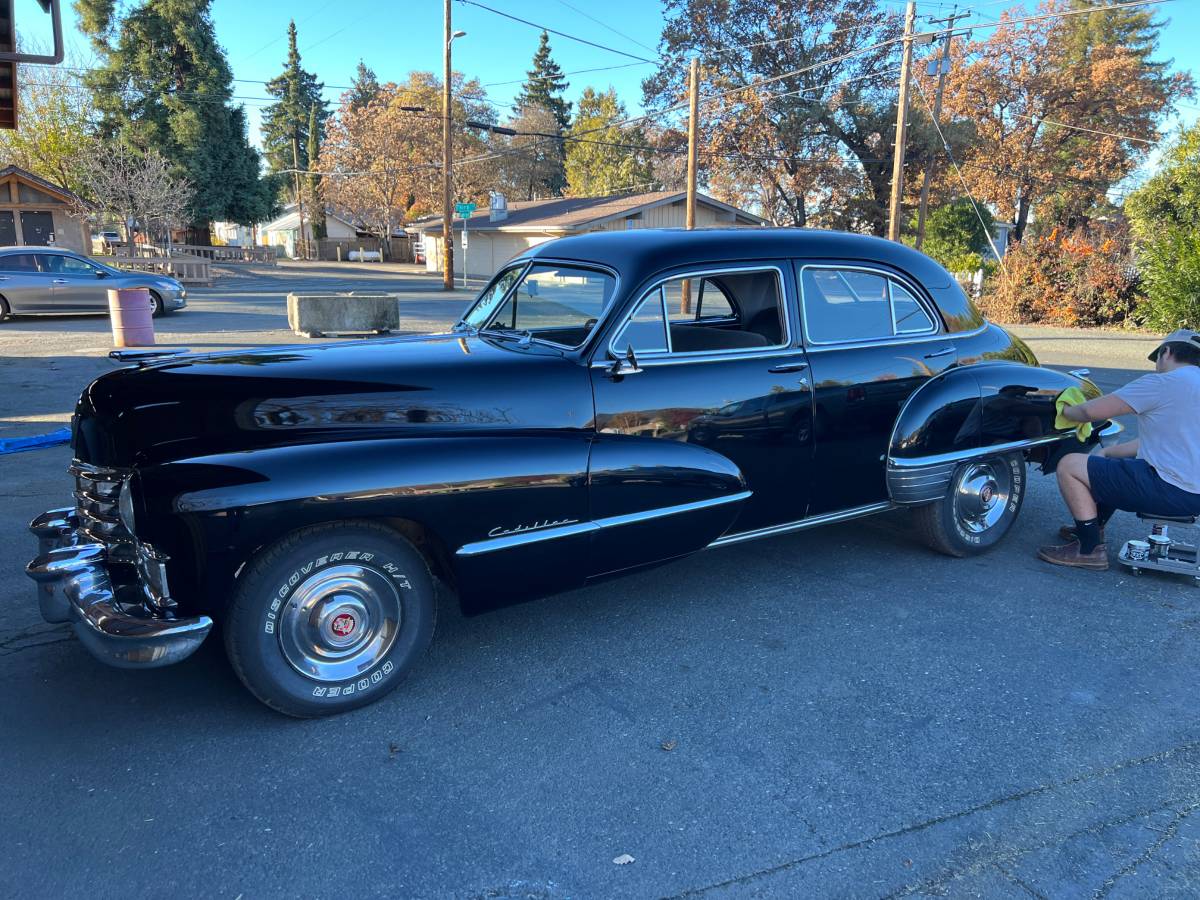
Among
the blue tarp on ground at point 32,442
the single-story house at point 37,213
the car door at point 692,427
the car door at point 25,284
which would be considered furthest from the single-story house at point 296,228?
the car door at point 692,427

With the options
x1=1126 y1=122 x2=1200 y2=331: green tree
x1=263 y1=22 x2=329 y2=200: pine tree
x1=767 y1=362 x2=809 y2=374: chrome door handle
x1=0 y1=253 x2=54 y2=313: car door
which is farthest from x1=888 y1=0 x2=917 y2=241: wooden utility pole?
x1=263 y1=22 x2=329 y2=200: pine tree

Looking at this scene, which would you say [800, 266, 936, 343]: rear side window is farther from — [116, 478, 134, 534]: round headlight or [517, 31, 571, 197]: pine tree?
[517, 31, 571, 197]: pine tree

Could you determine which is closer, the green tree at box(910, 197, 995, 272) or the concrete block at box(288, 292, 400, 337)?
the concrete block at box(288, 292, 400, 337)

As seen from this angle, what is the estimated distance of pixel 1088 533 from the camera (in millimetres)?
4867

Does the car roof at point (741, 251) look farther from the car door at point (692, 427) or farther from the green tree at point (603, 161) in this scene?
the green tree at point (603, 161)

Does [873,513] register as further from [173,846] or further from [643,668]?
[173,846]

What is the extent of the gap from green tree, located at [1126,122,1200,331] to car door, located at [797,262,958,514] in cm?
1572

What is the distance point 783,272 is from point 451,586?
92.7 inches

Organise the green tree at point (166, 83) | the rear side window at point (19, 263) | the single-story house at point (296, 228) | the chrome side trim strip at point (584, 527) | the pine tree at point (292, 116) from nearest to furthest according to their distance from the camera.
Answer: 1. the chrome side trim strip at point (584, 527)
2. the rear side window at point (19, 263)
3. the green tree at point (166, 83)
4. the single-story house at point (296, 228)
5. the pine tree at point (292, 116)

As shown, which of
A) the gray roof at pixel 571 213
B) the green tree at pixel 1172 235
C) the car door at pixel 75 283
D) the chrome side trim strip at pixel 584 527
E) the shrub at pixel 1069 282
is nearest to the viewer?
the chrome side trim strip at pixel 584 527

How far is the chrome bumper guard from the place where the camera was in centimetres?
286

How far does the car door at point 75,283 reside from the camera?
57.0ft

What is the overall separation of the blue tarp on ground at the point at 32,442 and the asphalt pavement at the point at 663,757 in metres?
3.24

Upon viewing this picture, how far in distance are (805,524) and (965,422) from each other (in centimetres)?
114
